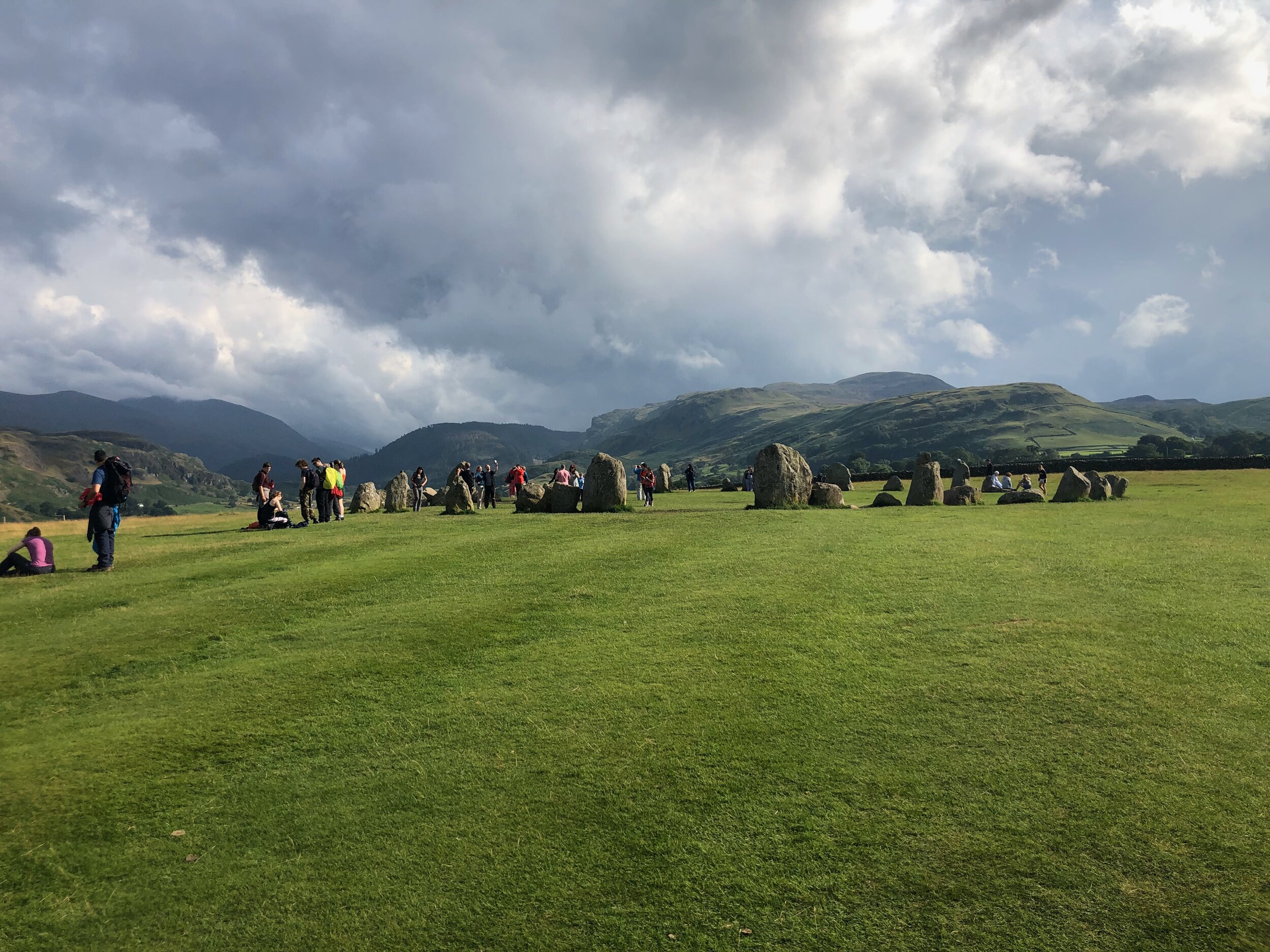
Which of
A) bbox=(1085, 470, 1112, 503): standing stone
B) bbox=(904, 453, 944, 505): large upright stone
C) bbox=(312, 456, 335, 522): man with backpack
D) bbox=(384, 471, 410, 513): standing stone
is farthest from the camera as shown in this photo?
bbox=(384, 471, 410, 513): standing stone

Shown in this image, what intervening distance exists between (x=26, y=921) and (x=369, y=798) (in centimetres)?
220

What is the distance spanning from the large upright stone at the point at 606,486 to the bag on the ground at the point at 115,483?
52.0 feet

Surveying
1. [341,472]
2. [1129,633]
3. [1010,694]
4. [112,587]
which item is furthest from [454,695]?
[341,472]

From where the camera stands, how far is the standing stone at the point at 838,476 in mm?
48375

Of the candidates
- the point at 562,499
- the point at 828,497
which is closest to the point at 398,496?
the point at 562,499

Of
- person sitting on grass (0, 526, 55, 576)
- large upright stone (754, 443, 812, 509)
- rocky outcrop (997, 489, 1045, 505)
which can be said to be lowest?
rocky outcrop (997, 489, 1045, 505)

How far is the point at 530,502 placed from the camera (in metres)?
30.7

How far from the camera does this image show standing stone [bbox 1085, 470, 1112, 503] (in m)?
32.8

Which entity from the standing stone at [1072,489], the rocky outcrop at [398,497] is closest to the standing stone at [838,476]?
the standing stone at [1072,489]

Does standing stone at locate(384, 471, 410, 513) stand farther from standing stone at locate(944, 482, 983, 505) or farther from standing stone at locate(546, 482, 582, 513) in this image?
standing stone at locate(944, 482, 983, 505)

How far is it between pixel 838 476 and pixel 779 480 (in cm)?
2524

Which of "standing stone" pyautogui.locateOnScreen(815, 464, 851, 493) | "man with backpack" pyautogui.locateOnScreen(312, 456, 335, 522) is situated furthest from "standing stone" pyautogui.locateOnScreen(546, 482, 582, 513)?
"standing stone" pyautogui.locateOnScreen(815, 464, 851, 493)

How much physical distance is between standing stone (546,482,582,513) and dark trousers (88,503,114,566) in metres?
16.0

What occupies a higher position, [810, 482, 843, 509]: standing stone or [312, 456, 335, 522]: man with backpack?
[312, 456, 335, 522]: man with backpack
